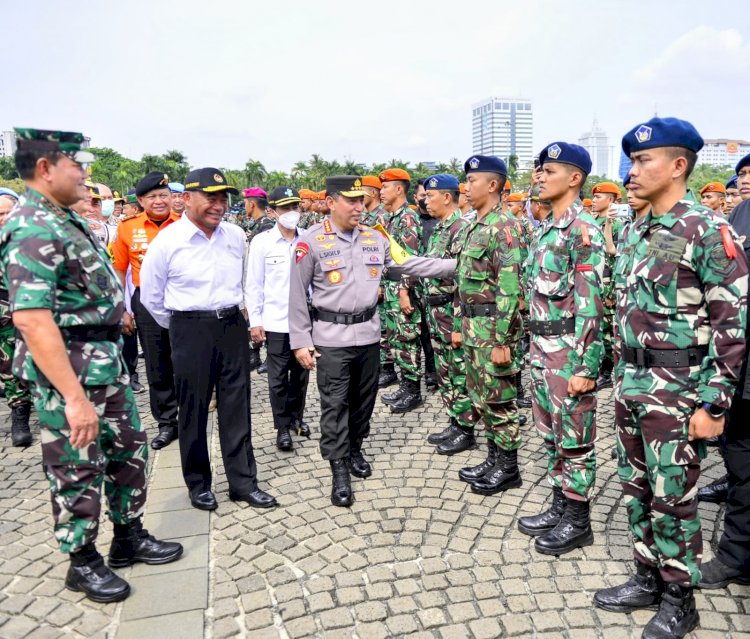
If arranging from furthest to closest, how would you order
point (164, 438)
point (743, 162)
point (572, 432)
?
point (164, 438), point (743, 162), point (572, 432)

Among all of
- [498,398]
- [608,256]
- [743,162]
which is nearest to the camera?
[498,398]

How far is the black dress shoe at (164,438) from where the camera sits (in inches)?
204

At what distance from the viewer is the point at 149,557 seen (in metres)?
3.34

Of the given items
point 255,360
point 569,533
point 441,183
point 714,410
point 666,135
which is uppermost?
point 666,135

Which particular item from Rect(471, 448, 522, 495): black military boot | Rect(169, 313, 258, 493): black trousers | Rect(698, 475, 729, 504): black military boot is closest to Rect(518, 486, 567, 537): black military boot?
Rect(471, 448, 522, 495): black military boot

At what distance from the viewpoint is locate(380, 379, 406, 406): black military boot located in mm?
6223

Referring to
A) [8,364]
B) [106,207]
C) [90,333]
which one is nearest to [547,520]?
[90,333]

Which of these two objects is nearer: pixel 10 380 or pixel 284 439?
pixel 284 439

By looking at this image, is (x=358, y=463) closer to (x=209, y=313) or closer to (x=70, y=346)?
(x=209, y=313)

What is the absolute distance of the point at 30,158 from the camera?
272 centimetres

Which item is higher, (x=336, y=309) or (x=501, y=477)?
(x=336, y=309)

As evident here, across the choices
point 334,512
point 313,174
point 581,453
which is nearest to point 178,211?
point 334,512

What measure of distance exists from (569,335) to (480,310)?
941 mm

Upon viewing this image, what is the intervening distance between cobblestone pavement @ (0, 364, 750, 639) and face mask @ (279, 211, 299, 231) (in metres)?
2.17
